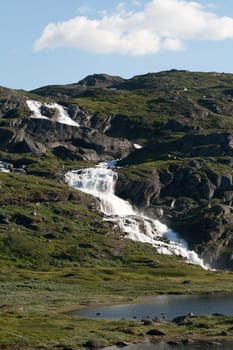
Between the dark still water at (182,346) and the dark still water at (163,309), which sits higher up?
the dark still water at (182,346)

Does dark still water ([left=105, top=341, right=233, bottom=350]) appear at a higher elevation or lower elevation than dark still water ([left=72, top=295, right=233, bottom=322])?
higher

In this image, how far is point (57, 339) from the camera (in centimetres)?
11719

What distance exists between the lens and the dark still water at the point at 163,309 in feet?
520

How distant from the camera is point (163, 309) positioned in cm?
17075

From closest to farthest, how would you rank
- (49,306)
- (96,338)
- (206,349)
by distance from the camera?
1. (206,349)
2. (96,338)
3. (49,306)

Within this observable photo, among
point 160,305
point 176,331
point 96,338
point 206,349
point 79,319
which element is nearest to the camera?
point 206,349

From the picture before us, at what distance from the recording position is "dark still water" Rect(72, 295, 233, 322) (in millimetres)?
158625

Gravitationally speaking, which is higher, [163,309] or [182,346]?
[182,346]

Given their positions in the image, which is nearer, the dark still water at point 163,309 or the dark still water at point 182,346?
the dark still water at point 182,346

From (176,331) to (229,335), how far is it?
10.2m

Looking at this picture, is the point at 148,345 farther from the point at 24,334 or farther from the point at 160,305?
the point at 160,305

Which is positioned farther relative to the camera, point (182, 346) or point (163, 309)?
point (163, 309)

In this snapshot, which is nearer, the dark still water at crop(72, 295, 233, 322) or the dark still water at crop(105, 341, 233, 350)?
the dark still water at crop(105, 341, 233, 350)

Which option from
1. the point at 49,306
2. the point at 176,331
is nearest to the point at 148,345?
the point at 176,331
